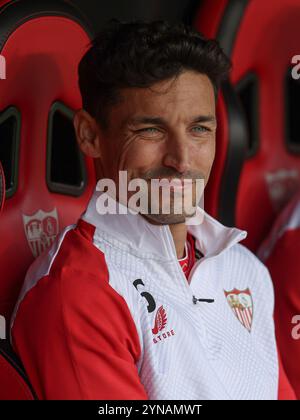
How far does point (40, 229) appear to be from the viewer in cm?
127

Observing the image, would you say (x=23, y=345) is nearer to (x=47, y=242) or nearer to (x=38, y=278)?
(x=38, y=278)

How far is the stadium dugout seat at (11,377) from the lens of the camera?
3.64ft

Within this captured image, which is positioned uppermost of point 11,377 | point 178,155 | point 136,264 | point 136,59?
point 136,59

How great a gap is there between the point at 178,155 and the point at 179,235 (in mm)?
166

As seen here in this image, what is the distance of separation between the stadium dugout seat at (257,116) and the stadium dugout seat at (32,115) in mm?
405

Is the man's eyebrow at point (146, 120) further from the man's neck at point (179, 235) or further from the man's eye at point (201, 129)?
the man's neck at point (179, 235)

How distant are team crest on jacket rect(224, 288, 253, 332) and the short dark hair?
1.19ft

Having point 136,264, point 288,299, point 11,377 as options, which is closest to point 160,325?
point 136,264

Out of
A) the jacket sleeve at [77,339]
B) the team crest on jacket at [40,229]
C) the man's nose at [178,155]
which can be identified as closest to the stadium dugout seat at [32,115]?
the team crest on jacket at [40,229]

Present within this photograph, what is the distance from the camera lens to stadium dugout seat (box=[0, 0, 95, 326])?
3.90ft

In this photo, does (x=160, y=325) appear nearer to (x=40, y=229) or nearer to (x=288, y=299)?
(x=40, y=229)

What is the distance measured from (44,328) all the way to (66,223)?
0.32 m

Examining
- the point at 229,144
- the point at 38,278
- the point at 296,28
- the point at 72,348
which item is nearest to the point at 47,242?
the point at 38,278
